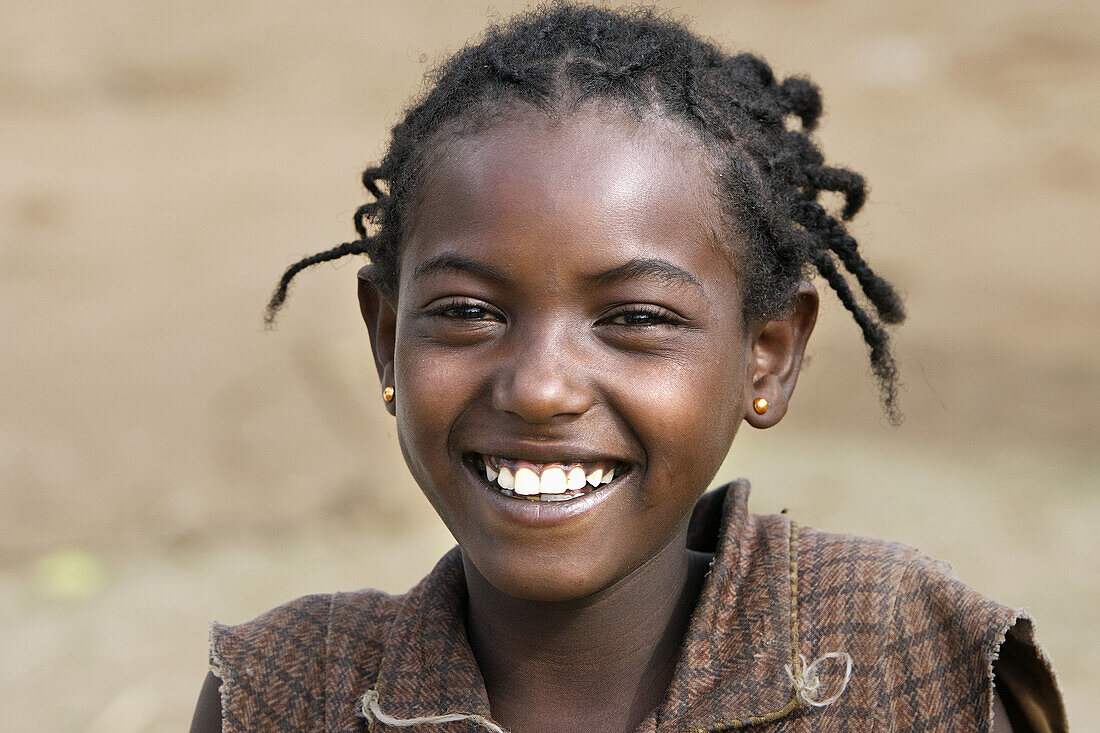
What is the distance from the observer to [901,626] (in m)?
1.94

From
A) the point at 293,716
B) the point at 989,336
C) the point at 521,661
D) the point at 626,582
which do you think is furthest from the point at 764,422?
the point at 989,336

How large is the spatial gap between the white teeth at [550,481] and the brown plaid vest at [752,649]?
13.7 inches

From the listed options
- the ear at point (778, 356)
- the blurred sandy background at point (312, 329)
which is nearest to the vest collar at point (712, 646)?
the ear at point (778, 356)

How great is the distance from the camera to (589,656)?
1992mm

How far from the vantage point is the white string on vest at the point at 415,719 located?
6.25ft

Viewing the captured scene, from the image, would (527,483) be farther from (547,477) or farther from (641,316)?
(641,316)

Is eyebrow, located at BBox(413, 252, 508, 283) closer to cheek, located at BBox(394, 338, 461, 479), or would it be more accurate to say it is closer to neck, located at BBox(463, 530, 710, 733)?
cheek, located at BBox(394, 338, 461, 479)

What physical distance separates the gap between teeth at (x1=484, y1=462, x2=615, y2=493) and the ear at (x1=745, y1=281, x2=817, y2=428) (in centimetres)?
33

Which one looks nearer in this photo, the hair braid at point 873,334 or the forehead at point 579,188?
the forehead at point 579,188

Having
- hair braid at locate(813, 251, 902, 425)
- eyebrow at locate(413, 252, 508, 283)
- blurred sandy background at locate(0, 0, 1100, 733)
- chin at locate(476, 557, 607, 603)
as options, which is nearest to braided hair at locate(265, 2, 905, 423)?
hair braid at locate(813, 251, 902, 425)

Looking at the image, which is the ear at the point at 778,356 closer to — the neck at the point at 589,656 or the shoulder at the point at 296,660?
the neck at the point at 589,656

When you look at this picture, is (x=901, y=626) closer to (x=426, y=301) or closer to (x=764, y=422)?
(x=764, y=422)

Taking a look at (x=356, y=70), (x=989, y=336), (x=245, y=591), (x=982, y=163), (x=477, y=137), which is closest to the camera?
(x=477, y=137)

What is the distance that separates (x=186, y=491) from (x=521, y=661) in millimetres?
3627
